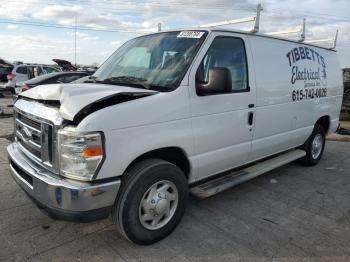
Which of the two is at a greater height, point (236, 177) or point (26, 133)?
point (26, 133)

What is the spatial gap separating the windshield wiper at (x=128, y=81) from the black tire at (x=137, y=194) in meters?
0.82

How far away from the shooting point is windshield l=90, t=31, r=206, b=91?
3.50 m

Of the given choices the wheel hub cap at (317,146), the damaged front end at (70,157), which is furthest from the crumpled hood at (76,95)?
the wheel hub cap at (317,146)

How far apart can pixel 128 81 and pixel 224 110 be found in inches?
44.2

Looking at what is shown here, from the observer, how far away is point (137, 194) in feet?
10.0

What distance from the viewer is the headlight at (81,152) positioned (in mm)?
2703

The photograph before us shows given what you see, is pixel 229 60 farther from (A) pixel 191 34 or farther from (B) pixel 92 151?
(B) pixel 92 151

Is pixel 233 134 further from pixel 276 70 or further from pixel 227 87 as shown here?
pixel 276 70

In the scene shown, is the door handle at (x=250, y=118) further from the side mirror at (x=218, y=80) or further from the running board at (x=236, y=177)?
the side mirror at (x=218, y=80)

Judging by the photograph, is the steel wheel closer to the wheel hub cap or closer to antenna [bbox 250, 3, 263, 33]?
antenna [bbox 250, 3, 263, 33]

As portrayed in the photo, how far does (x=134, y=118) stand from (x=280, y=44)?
2.97m

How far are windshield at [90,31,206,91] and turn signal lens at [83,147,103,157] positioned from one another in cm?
98

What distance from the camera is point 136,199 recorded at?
307cm

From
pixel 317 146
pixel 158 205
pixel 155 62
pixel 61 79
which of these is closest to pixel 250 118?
pixel 155 62
